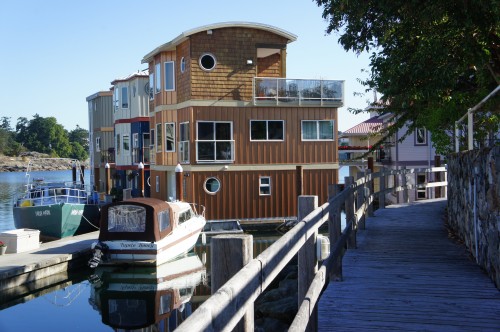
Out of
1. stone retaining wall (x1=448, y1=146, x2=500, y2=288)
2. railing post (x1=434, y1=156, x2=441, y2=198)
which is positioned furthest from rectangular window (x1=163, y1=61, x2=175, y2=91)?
stone retaining wall (x1=448, y1=146, x2=500, y2=288)

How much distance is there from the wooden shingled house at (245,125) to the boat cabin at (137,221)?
708cm

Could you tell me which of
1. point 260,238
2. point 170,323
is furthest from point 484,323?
point 260,238

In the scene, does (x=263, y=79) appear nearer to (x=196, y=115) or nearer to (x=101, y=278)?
(x=196, y=115)

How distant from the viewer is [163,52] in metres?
31.0

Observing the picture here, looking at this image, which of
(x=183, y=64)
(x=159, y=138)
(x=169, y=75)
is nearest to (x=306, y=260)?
(x=183, y=64)

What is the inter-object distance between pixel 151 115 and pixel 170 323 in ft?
67.1

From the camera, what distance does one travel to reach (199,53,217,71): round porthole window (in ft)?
92.5

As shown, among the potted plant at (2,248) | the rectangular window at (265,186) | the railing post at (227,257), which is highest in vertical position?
the railing post at (227,257)

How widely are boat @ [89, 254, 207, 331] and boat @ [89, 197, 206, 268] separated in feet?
1.66

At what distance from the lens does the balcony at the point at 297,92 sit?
2861 centimetres

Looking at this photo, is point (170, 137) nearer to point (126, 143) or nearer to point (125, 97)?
point (126, 143)

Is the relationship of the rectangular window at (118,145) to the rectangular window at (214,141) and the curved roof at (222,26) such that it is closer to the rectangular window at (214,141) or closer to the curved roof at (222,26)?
the curved roof at (222,26)

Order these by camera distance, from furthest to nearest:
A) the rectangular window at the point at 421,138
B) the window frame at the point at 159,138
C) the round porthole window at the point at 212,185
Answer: the rectangular window at the point at 421,138 → the window frame at the point at 159,138 → the round porthole window at the point at 212,185

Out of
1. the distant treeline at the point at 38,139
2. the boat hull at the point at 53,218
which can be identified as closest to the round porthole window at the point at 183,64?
the boat hull at the point at 53,218
